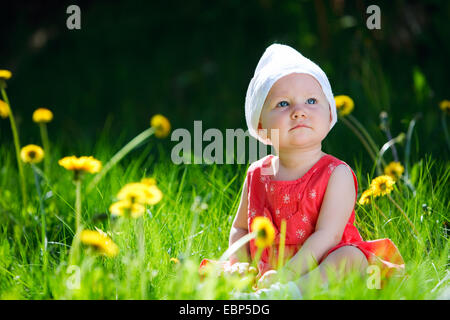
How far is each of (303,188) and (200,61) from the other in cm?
316

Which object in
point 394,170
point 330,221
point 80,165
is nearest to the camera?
point 80,165

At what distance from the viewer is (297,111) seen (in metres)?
1.57

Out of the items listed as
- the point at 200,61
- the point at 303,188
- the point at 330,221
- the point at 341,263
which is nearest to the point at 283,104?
the point at 303,188

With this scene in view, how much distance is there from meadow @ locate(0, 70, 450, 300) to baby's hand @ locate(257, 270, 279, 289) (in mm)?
50

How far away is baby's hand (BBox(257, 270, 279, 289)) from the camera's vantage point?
57.9 inches

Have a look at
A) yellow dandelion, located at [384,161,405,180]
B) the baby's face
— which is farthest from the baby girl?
yellow dandelion, located at [384,161,405,180]

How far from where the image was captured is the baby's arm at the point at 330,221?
1.51 m

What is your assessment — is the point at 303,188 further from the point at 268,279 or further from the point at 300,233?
the point at 268,279

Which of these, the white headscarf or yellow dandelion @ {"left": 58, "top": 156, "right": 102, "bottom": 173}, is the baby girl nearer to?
the white headscarf

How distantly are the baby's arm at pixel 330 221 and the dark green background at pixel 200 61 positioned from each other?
0.70m

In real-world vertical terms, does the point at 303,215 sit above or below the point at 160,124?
below

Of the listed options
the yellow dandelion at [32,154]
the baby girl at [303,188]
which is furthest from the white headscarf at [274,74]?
the yellow dandelion at [32,154]

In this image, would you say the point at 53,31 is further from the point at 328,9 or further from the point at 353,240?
the point at 353,240
